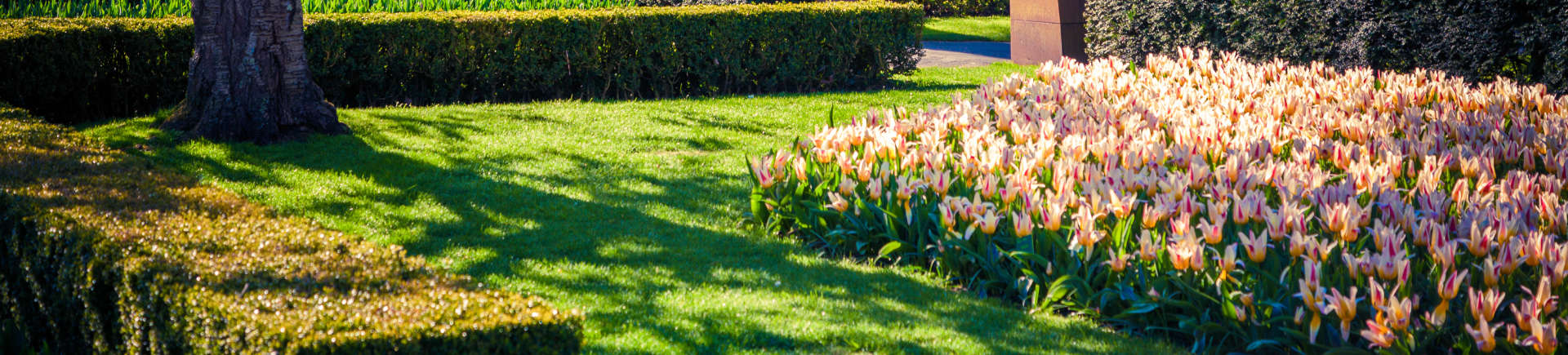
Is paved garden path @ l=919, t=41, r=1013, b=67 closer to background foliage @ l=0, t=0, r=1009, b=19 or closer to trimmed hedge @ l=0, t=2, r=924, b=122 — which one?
background foliage @ l=0, t=0, r=1009, b=19

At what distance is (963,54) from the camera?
18.8 m

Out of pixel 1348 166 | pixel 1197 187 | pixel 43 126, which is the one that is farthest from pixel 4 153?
pixel 1348 166

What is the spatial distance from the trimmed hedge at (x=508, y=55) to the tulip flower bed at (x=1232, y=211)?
5.17 metres

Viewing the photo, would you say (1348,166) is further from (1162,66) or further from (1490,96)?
(1162,66)

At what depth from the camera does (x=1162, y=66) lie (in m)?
9.26

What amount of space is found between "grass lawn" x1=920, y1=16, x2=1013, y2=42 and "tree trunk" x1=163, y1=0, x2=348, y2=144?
1520 cm

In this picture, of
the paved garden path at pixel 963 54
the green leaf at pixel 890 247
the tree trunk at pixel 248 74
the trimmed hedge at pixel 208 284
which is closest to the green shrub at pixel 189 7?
the tree trunk at pixel 248 74

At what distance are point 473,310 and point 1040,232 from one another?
252 centimetres

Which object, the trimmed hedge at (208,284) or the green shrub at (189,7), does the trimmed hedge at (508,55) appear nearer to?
the green shrub at (189,7)

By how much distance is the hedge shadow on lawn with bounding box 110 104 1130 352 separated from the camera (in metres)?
4.49

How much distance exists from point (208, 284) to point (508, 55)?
8136 millimetres

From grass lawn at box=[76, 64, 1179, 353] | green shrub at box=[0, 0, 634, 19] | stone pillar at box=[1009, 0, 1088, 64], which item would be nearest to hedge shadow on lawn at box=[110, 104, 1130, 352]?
grass lawn at box=[76, 64, 1179, 353]

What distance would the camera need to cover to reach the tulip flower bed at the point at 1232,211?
370cm

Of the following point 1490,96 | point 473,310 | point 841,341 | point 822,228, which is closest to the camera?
point 473,310
